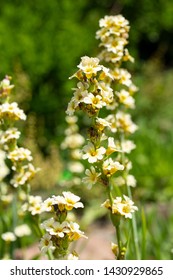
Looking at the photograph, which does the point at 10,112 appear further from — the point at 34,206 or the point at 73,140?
the point at 73,140

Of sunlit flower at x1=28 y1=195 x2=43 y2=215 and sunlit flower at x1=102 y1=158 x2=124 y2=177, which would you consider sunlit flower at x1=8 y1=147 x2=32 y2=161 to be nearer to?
sunlit flower at x1=28 y1=195 x2=43 y2=215

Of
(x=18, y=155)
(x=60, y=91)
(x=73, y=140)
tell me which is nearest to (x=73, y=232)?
(x=18, y=155)

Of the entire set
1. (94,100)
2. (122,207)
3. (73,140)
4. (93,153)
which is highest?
(73,140)

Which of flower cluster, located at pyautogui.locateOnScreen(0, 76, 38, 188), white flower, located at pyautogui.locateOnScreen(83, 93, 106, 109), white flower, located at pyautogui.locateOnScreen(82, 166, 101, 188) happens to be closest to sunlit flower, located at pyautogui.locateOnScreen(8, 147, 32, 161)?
flower cluster, located at pyautogui.locateOnScreen(0, 76, 38, 188)

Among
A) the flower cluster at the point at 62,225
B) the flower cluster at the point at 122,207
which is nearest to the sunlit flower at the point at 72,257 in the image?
the flower cluster at the point at 62,225

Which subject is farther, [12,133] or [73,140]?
[73,140]
